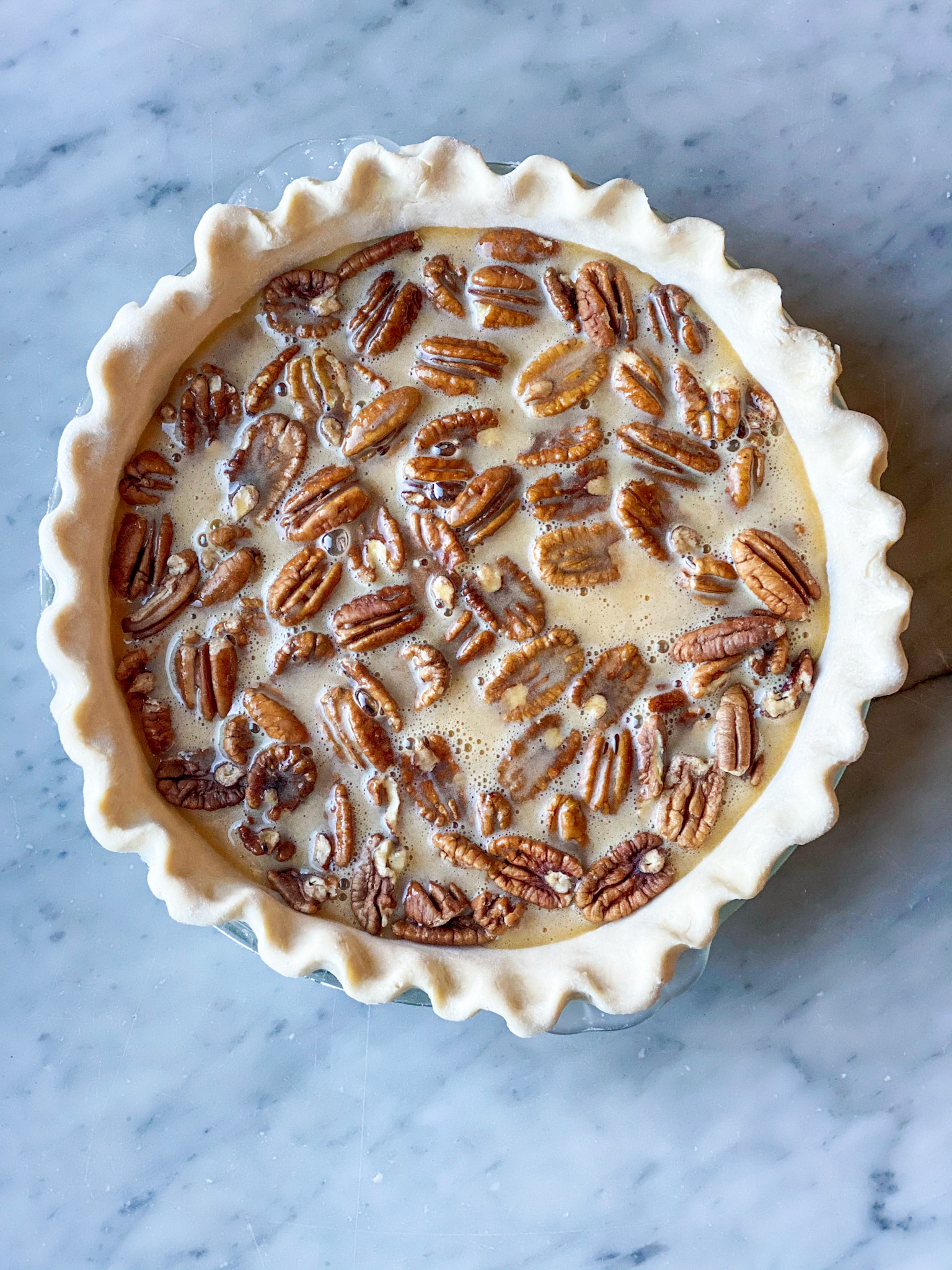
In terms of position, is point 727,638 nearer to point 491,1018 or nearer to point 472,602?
point 472,602

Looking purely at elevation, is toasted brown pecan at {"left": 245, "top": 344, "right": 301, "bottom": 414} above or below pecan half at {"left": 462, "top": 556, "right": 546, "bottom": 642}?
above

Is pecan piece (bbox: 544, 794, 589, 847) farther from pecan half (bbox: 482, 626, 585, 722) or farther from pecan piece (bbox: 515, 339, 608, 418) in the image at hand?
pecan piece (bbox: 515, 339, 608, 418)

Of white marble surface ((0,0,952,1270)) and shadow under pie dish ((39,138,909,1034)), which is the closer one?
shadow under pie dish ((39,138,909,1034))

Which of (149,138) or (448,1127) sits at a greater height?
(149,138)

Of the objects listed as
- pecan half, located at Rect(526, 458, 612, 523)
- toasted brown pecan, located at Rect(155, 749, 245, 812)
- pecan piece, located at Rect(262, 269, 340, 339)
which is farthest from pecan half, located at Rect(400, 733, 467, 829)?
pecan piece, located at Rect(262, 269, 340, 339)

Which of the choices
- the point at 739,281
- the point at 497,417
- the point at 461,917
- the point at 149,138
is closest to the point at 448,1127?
the point at 461,917

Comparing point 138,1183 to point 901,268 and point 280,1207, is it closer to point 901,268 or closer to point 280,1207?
point 280,1207

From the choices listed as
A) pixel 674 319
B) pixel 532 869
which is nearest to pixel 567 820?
pixel 532 869
